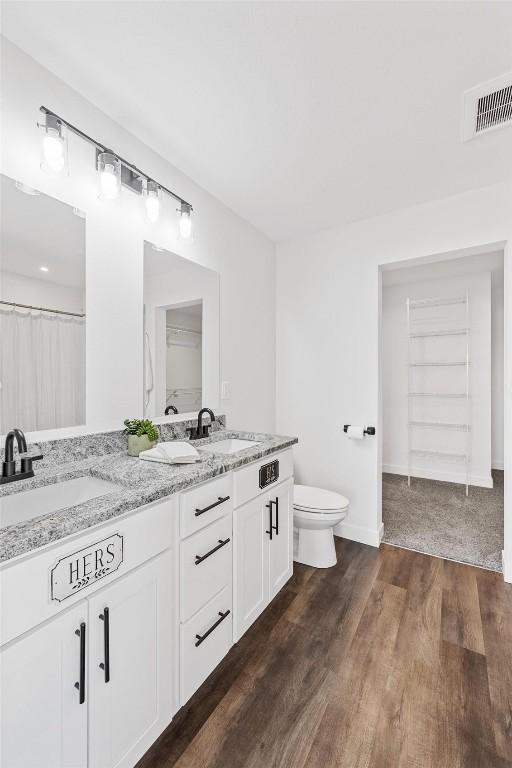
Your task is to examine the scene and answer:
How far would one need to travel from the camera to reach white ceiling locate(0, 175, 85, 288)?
1.27m

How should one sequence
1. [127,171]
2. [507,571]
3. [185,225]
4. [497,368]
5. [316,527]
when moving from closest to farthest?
1. [127,171]
2. [185,225]
3. [507,571]
4. [316,527]
5. [497,368]

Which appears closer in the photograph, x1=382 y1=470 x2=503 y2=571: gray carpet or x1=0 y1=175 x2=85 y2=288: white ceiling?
x1=0 y1=175 x2=85 y2=288: white ceiling

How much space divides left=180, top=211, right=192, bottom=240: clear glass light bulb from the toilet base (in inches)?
77.6

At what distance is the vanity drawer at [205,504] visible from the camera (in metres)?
1.23

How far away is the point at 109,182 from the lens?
1479 millimetres

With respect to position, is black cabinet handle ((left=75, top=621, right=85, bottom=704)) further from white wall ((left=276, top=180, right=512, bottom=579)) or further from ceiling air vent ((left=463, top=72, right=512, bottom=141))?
ceiling air vent ((left=463, top=72, right=512, bottom=141))

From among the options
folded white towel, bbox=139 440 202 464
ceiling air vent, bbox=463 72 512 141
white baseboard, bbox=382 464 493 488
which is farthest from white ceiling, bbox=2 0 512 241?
white baseboard, bbox=382 464 493 488

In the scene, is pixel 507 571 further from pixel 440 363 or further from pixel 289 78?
pixel 289 78

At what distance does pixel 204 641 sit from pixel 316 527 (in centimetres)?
107

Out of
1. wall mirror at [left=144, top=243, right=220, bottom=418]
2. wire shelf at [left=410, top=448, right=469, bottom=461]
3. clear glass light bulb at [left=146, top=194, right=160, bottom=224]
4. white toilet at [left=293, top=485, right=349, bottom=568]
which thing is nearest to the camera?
clear glass light bulb at [left=146, top=194, right=160, bottom=224]

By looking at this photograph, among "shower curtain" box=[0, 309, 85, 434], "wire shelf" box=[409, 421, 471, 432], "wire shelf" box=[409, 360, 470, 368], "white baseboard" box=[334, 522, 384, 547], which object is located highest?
"wire shelf" box=[409, 360, 470, 368]

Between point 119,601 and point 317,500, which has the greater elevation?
point 119,601

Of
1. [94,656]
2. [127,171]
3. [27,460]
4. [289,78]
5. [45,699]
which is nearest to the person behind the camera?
[45,699]

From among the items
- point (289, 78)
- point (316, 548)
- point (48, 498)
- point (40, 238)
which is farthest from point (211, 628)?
point (289, 78)
